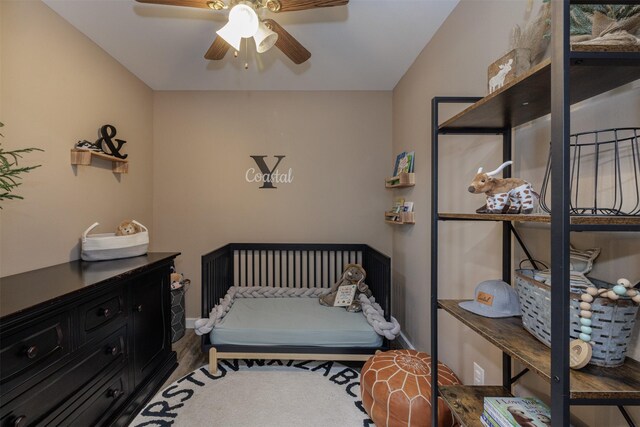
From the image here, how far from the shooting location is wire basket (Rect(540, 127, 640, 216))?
0.78 m

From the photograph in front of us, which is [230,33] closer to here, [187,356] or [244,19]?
[244,19]

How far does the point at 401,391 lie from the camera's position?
143cm

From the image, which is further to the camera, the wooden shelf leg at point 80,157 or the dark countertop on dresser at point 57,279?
the wooden shelf leg at point 80,157

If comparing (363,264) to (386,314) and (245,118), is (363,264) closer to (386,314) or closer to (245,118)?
(386,314)

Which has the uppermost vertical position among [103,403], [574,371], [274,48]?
[274,48]

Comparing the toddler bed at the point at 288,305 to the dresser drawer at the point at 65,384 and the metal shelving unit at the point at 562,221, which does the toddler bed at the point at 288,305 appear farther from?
the metal shelving unit at the point at 562,221

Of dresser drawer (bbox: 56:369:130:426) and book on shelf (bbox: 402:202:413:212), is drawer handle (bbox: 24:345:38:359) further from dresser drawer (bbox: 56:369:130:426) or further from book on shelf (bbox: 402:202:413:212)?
book on shelf (bbox: 402:202:413:212)

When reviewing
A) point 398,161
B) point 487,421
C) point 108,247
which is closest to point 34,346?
point 108,247

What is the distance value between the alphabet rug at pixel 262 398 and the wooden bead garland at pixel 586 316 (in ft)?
4.47

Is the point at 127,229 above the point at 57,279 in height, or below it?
above

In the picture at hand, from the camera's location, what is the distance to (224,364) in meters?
2.23

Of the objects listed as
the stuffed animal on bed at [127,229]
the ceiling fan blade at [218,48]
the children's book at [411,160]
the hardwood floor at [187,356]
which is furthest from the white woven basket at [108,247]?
the children's book at [411,160]

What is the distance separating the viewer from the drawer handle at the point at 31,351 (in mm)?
1074

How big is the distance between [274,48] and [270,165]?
1122mm
